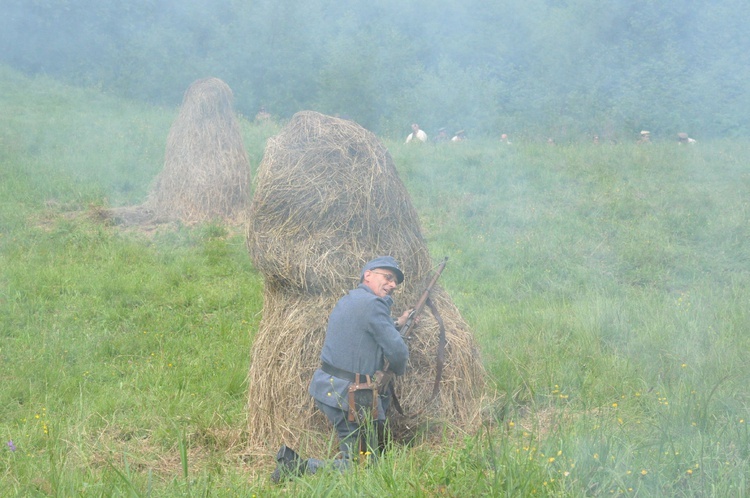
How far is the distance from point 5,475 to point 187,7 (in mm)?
6585

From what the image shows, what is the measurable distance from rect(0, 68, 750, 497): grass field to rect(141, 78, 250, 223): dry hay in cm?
64

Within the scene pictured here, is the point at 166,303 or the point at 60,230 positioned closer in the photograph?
the point at 166,303

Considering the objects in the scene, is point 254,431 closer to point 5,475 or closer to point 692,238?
point 5,475

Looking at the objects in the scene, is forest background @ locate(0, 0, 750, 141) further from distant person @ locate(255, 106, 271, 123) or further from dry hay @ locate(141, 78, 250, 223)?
dry hay @ locate(141, 78, 250, 223)

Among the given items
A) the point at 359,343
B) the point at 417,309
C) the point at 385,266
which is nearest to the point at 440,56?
the point at 417,309

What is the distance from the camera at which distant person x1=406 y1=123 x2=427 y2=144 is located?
15.3 metres

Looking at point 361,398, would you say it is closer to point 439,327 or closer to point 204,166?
point 439,327

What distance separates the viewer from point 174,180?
37.5 feet

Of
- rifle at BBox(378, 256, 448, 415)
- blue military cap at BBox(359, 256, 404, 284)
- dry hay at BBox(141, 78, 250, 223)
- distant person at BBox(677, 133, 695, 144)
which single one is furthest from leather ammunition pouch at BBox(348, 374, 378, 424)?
distant person at BBox(677, 133, 695, 144)

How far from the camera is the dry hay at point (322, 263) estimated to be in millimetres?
4809

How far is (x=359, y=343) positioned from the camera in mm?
4320

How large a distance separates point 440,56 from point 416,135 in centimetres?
787

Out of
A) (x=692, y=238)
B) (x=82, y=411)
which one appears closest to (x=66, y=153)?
(x=82, y=411)

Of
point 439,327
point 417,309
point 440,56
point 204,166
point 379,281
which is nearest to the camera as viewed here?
point 379,281
